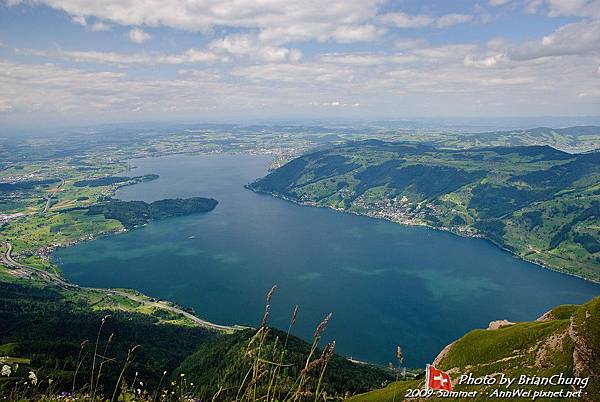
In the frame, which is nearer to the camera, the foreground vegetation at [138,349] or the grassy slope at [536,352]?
the grassy slope at [536,352]

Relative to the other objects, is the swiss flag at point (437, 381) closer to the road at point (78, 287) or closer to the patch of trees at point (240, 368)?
the patch of trees at point (240, 368)

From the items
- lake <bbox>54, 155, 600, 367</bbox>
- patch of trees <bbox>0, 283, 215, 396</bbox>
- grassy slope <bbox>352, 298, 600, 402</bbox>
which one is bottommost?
lake <bbox>54, 155, 600, 367</bbox>

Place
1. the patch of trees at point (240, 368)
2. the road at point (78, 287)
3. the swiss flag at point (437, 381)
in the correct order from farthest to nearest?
the road at point (78, 287), the patch of trees at point (240, 368), the swiss flag at point (437, 381)

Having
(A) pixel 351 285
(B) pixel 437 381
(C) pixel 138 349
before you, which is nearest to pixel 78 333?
(C) pixel 138 349

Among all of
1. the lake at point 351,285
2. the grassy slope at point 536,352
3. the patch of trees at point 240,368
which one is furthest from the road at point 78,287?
the grassy slope at point 536,352

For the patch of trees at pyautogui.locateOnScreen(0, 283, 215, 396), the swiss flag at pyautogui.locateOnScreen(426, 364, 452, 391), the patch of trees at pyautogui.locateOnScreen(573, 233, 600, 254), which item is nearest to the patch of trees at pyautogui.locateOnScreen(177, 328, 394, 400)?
the patch of trees at pyautogui.locateOnScreen(0, 283, 215, 396)

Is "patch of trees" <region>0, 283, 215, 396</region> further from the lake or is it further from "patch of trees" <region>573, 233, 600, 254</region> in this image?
"patch of trees" <region>573, 233, 600, 254</region>

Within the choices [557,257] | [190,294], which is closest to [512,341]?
[190,294]
